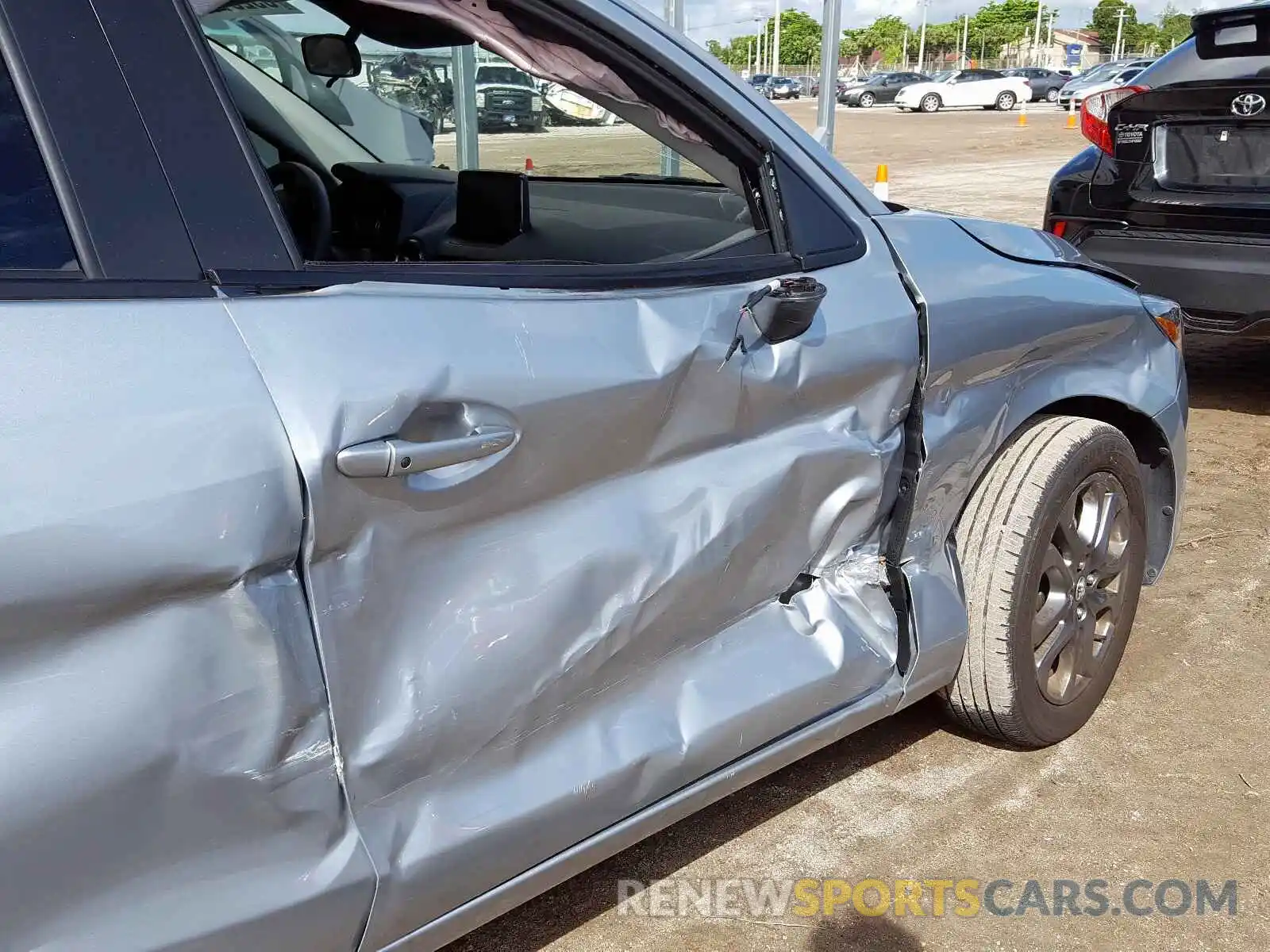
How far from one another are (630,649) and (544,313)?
0.53 m

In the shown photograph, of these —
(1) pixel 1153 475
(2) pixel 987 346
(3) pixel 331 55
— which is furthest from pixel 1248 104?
(3) pixel 331 55

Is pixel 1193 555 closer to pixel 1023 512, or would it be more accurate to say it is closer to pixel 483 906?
pixel 1023 512

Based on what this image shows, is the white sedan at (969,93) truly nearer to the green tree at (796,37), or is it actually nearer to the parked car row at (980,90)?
the parked car row at (980,90)

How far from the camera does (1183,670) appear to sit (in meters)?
3.16

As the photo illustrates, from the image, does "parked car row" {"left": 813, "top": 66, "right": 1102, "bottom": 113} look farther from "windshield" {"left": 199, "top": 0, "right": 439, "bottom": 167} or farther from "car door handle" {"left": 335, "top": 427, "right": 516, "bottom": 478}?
"car door handle" {"left": 335, "top": 427, "right": 516, "bottom": 478}

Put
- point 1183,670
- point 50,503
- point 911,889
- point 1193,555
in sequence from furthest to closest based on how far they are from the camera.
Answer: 1. point 1193,555
2. point 1183,670
3. point 911,889
4. point 50,503

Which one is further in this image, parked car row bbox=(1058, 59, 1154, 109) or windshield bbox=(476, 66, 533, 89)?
parked car row bbox=(1058, 59, 1154, 109)

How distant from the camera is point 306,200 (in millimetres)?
2936

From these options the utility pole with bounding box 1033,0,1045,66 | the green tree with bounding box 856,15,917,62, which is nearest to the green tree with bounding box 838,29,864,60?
the green tree with bounding box 856,15,917,62

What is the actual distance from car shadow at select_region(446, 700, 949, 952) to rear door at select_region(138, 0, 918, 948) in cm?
44

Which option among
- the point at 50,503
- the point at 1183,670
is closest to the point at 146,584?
the point at 50,503

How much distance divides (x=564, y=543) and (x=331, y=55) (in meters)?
2.05

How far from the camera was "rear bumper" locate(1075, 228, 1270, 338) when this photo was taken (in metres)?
4.47

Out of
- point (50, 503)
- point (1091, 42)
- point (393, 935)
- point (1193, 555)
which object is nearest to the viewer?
point (50, 503)
